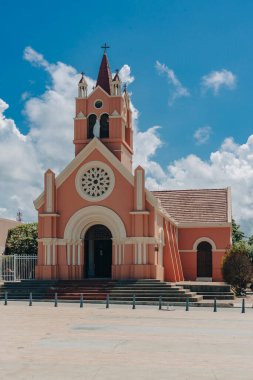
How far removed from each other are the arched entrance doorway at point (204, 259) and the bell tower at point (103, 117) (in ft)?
30.9

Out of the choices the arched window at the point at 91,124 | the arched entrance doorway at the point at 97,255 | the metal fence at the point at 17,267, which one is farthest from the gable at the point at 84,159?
the metal fence at the point at 17,267

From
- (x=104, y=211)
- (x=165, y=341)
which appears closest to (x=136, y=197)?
(x=104, y=211)

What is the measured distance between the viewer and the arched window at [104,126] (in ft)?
135

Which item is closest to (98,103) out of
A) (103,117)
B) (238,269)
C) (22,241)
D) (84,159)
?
(103,117)

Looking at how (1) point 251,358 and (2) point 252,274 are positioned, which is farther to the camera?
(2) point 252,274

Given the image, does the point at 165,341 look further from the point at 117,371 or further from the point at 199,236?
the point at 199,236

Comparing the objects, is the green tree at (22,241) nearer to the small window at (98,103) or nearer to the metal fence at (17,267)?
the metal fence at (17,267)

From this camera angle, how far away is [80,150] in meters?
41.2

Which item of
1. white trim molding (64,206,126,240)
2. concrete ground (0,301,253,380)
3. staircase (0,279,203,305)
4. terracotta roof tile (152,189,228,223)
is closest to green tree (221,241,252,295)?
staircase (0,279,203,305)

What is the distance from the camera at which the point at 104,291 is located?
34219 millimetres

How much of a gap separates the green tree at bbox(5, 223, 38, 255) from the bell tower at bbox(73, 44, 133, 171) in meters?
16.2

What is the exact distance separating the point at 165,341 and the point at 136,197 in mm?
20307

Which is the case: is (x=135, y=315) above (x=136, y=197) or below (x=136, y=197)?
below

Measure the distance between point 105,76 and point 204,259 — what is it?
52.4ft
